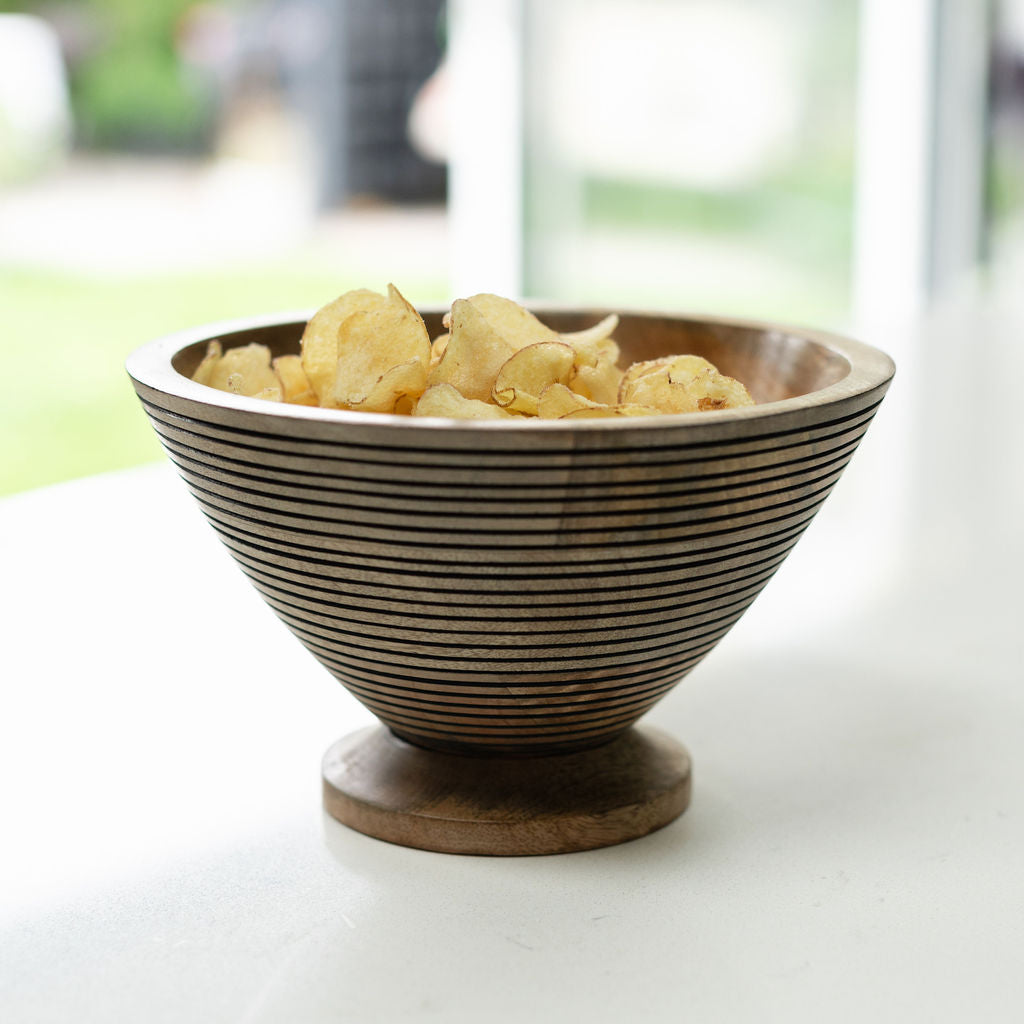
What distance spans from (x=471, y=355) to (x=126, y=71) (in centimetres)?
467

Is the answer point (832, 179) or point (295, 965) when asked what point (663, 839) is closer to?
point (295, 965)

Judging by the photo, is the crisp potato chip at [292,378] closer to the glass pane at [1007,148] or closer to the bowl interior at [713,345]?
the bowl interior at [713,345]

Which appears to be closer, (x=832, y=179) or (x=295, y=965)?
(x=295, y=965)

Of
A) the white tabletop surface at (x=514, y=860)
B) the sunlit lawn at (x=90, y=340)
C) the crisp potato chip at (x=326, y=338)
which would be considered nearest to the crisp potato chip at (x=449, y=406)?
the crisp potato chip at (x=326, y=338)

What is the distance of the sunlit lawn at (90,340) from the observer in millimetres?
4570

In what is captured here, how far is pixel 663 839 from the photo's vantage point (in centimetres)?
74

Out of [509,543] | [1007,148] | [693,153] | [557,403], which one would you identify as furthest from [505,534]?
[1007,148]

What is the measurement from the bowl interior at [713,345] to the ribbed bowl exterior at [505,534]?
0.12 m

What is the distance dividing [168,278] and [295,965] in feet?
17.0

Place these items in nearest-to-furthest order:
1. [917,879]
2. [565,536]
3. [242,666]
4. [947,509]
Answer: [565,536], [917,879], [242,666], [947,509]

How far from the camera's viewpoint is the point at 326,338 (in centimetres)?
76

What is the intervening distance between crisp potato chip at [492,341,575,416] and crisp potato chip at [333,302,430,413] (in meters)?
0.04

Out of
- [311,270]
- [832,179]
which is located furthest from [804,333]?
[311,270]

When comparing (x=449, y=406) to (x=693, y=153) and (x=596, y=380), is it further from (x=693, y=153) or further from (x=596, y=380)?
(x=693, y=153)
